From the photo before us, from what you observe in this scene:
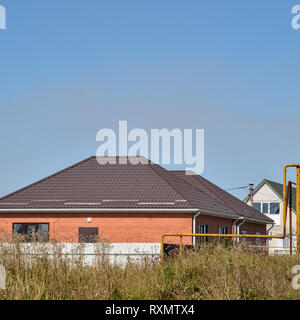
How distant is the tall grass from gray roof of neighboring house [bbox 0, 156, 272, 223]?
48.7 ft

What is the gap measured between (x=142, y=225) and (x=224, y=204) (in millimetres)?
8005

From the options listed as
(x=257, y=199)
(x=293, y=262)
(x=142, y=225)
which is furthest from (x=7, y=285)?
(x=257, y=199)

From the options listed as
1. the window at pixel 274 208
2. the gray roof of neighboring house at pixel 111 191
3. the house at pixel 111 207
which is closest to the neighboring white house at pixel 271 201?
the window at pixel 274 208

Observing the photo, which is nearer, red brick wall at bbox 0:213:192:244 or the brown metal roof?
red brick wall at bbox 0:213:192:244

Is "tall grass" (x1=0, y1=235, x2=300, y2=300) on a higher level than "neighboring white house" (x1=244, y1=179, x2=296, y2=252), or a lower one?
lower

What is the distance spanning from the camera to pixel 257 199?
59.5m

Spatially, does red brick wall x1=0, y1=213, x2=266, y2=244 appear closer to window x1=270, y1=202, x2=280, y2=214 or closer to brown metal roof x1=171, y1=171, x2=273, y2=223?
brown metal roof x1=171, y1=171, x2=273, y2=223

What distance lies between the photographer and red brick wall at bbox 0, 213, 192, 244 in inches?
1092

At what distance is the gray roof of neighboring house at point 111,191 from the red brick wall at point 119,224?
47 centimetres

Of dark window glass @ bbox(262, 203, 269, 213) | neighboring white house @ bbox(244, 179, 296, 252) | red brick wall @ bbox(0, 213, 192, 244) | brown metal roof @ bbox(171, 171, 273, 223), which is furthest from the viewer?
dark window glass @ bbox(262, 203, 269, 213)

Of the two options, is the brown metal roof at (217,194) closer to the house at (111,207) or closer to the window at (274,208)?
the house at (111,207)

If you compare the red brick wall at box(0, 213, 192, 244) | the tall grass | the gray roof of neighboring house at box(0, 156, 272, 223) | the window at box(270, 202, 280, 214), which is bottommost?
the tall grass

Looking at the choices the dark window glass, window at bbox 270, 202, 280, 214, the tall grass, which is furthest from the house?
the dark window glass
